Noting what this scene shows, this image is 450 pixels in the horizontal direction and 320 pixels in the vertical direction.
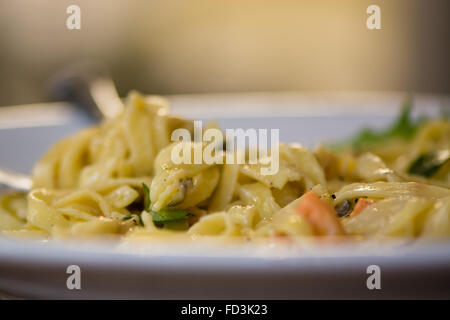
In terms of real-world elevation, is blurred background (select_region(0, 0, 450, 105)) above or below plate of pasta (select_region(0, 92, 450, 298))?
above

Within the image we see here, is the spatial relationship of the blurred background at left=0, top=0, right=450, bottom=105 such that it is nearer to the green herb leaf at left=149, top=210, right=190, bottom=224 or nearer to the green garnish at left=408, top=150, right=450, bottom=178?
the green garnish at left=408, top=150, right=450, bottom=178

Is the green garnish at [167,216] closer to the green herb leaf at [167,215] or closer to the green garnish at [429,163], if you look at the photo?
the green herb leaf at [167,215]

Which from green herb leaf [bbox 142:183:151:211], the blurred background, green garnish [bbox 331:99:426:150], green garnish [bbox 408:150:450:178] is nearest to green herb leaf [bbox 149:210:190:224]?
green herb leaf [bbox 142:183:151:211]

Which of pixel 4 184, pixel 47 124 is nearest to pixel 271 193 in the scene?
pixel 4 184

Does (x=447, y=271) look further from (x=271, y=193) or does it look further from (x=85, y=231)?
(x=85, y=231)

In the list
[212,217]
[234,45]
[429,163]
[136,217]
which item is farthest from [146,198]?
[234,45]
